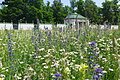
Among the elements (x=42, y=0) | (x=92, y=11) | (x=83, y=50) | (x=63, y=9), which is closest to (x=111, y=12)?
(x=92, y=11)

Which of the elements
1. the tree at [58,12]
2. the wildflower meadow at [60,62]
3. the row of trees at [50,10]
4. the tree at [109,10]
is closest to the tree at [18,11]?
the row of trees at [50,10]

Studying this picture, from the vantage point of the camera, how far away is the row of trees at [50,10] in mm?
63438

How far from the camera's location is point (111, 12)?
78500 mm

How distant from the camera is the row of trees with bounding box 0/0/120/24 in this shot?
63.4 metres

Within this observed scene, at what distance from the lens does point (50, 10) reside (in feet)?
241

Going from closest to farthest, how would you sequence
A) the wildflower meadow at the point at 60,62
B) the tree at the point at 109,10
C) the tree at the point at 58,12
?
1. the wildflower meadow at the point at 60,62
2. the tree at the point at 58,12
3. the tree at the point at 109,10

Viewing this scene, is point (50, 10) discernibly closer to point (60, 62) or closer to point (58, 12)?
point (58, 12)

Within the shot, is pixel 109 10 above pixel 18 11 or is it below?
below

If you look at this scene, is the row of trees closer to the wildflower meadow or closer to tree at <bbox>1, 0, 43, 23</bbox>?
tree at <bbox>1, 0, 43, 23</bbox>

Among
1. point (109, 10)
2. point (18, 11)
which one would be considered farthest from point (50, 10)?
point (109, 10)

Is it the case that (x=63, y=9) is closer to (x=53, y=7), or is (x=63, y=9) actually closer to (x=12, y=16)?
(x=53, y=7)

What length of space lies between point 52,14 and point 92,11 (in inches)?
381

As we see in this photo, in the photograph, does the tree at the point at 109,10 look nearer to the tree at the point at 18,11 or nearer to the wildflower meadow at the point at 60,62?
the tree at the point at 18,11

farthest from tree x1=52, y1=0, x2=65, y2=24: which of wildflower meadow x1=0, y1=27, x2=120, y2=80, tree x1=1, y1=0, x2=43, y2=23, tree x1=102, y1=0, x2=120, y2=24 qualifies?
wildflower meadow x1=0, y1=27, x2=120, y2=80
